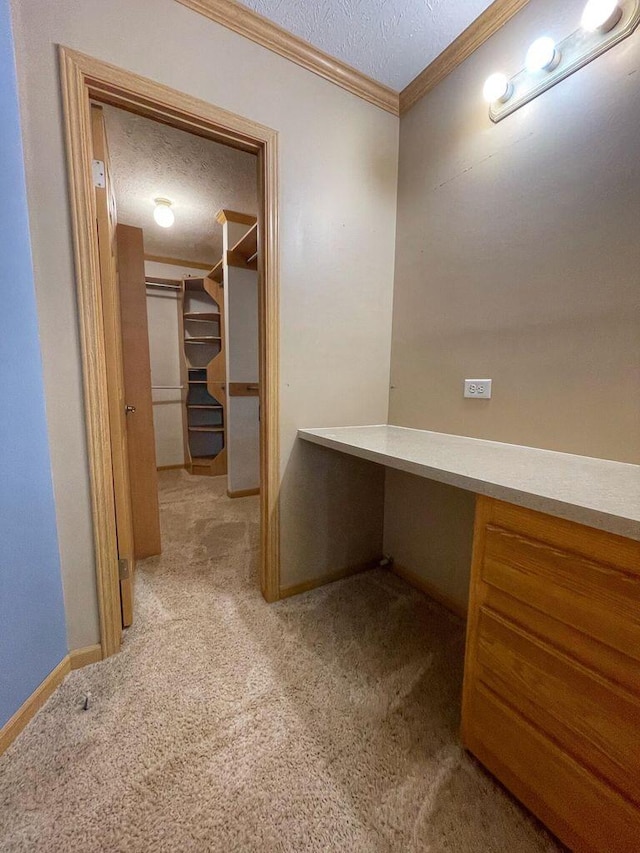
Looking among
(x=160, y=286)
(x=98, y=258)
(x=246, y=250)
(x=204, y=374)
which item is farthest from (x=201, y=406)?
(x=98, y=258)

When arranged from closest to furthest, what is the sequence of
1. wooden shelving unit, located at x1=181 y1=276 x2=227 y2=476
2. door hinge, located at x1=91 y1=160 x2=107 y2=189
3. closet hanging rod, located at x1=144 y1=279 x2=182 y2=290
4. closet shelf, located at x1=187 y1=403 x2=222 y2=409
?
door hinge, located at x1=91 y1=160 x2=107 y2=189, closet hanging rod, located at x1=144 y1=279 x2=182 y2=290, wooden shelving unit, located at x1=181 y1=276 x2=227 y2=476, closet shelf, located at x1=187 y1=403 x2=222 y2=409

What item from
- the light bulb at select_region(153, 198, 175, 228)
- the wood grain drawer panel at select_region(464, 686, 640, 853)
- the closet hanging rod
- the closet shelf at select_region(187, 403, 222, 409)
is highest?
the light bulb at select_region(153, 198, 175, 228)

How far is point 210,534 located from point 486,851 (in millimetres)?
2067

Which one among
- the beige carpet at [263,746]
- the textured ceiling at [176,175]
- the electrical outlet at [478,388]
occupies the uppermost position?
the textured ceiling at [176,175]

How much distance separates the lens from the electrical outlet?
4.63 feet

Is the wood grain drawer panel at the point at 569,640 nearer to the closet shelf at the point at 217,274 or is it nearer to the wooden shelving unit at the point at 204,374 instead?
the wooden shelving unit at the point at 204,374

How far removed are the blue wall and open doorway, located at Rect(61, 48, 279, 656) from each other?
14 centimetres

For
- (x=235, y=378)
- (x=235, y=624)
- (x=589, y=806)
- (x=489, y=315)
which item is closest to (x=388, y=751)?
(x=589, y=806)

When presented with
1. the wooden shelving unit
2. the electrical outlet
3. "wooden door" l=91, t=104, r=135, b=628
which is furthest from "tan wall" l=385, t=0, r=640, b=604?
the wooden shelving unit

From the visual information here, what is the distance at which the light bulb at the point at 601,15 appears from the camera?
0.98 metres

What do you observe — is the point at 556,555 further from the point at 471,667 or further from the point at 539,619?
the point at 471,667

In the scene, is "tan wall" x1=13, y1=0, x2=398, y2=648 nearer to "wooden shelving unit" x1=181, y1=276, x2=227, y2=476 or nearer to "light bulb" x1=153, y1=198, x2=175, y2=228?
"light bulb" x1=153, y1=198, x2=175, y2=228

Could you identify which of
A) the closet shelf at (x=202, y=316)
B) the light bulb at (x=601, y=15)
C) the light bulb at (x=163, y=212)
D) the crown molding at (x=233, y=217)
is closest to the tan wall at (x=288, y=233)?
the light bulb at (x=601, y=15)

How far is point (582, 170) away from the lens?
1.09 metres
